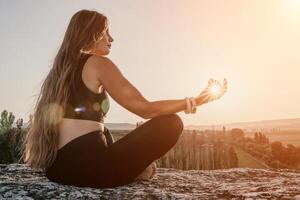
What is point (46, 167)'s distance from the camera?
4.21 m

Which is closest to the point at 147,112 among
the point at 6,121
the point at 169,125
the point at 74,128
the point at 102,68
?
the point at 169,125

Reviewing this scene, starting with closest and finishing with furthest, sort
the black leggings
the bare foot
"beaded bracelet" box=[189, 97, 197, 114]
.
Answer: the black leggings
"beaded bracelet" box=[189, 97, 197, 114]
the bare foot

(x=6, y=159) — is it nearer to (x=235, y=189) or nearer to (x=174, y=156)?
(x=174, y=156)

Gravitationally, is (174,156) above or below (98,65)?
below

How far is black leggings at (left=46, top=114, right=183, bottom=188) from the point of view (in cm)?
394

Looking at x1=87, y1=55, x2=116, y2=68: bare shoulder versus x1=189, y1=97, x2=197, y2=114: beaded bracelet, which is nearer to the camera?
x1=87, y1=55, x2=116, y2=68: bare shoulder

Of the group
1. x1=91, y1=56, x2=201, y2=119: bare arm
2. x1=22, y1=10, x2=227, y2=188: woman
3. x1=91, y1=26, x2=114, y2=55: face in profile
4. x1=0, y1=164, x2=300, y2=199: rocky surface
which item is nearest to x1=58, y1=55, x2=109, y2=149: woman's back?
x1=22, y1=10, x2=227, y2=188: woman

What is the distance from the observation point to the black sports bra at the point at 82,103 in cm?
395

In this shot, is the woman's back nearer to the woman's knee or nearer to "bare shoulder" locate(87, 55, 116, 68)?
"bare shoulder" locate(87, 55, 116, 68)

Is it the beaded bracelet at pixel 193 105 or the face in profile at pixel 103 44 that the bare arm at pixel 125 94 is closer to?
the beaded bracelet at pixel 193 105

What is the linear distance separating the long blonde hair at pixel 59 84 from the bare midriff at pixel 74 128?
69 millimetres

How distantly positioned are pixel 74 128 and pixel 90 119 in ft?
0.61

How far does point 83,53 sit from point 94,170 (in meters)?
1.22

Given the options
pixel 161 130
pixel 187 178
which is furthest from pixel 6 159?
pixel 161 130
